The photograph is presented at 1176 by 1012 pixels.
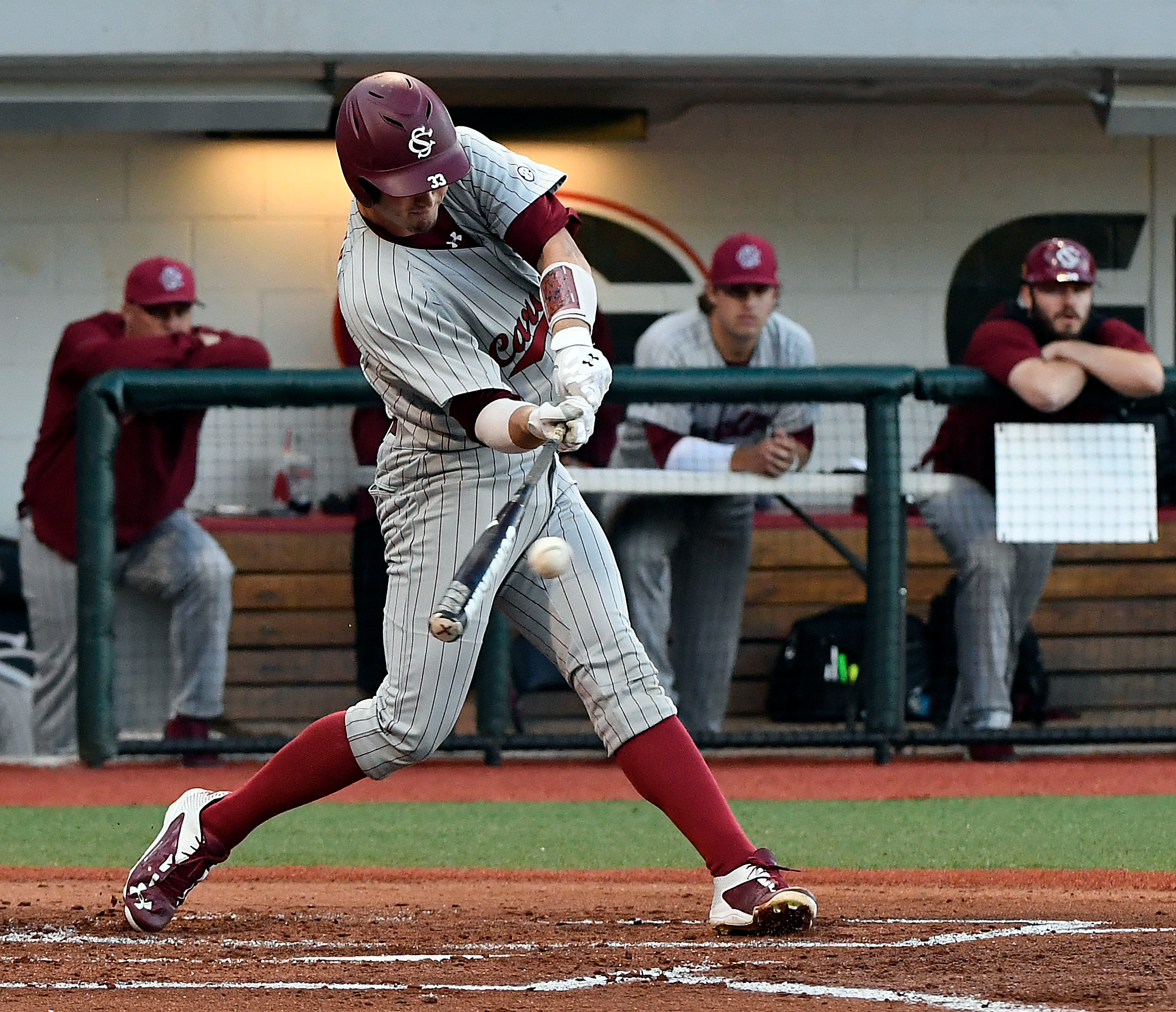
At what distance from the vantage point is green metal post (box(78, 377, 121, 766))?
6.07 meters

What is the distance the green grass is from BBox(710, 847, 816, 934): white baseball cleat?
3.54 feet

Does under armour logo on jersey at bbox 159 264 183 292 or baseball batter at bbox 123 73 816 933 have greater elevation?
under armour logo on jersey at bbox 159 264 183 292

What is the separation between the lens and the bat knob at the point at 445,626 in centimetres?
294

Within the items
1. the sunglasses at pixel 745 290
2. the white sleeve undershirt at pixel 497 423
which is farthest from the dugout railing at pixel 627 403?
the white sleeve undershirt at pixel 497 423

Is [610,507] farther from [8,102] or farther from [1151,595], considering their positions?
[8,102]

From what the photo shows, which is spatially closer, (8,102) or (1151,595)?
(1151,595)

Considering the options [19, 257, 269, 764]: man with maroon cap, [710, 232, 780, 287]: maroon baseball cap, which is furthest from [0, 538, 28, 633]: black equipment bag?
[710, 232, 780, 287]: maroon baseball cap

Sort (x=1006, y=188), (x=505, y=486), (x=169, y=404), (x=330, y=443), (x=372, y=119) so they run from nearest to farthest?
(x=372, y=119) < (x=505, y=486) < (x=169, y=404) < (x=330, y=443) < (x=1006, y=188)

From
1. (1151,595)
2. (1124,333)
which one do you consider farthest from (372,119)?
(1151,595)

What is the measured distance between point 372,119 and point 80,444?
3.25 meters

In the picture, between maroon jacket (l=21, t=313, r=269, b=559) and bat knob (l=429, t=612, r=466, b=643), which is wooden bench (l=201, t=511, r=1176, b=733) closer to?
maroon jacket (l=21, t=313, r=269, b=559)

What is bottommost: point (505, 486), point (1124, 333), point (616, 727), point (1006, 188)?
point (616, 727)

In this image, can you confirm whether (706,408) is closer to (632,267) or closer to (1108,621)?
(1108,621)

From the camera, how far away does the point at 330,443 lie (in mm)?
6801
